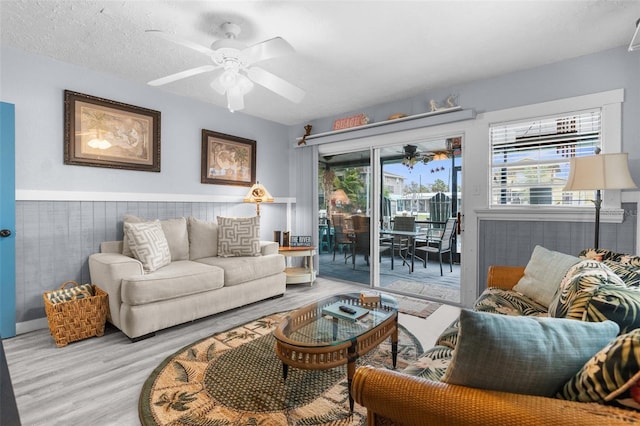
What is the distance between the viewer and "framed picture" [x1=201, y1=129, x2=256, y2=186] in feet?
13.3

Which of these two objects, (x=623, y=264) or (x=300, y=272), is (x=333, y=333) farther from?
(x=300, y=272)

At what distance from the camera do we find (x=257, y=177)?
4672 millimetres

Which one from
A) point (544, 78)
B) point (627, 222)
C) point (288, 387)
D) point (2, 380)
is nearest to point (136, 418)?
point (288, 387)

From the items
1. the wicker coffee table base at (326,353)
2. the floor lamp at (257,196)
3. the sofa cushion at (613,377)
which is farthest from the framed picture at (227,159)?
the sofa cushion at (613,377)

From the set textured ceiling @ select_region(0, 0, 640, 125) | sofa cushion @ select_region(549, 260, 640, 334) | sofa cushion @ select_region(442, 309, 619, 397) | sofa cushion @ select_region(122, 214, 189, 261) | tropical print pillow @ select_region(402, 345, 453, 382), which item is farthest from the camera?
sofa cushion @ select_region(122, 214, 189, 261)

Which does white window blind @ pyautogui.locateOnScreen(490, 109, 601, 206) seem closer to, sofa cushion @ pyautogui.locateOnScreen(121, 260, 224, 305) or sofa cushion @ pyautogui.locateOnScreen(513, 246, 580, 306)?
sofa cushion @ pyautogui.locateOnScreen(513, 246, 580, 306)

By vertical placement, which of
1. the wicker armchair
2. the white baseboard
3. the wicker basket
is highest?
the wicker armchair

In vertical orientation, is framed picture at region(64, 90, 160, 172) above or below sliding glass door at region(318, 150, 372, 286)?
above

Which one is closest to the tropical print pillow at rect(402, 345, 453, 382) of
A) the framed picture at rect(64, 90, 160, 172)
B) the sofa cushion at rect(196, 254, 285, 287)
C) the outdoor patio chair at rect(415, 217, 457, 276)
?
the sofa cushion at rect(196, 254, 285, 287)

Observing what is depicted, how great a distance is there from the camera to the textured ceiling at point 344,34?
2100mm

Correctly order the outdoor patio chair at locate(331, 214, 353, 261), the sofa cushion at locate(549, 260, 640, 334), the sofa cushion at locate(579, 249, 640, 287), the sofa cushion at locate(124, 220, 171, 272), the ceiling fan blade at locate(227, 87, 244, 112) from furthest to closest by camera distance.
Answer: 1. the outdoor patio chair at locate(331, 214, 353, 261)
2. the sofa cushion at locate(124, 220, 171, 272)
3. the ceiling fan blade at locate(227, 87, 244, 112)
4. the sofa cushion at locate(579, 249, 640, 287)
5. the sofa cushion at locate(549, 260, 640, 334)

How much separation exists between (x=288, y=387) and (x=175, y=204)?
2719mm

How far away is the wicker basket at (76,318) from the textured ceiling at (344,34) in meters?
2.12

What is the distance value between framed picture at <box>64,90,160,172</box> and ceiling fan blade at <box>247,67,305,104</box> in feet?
5.58
